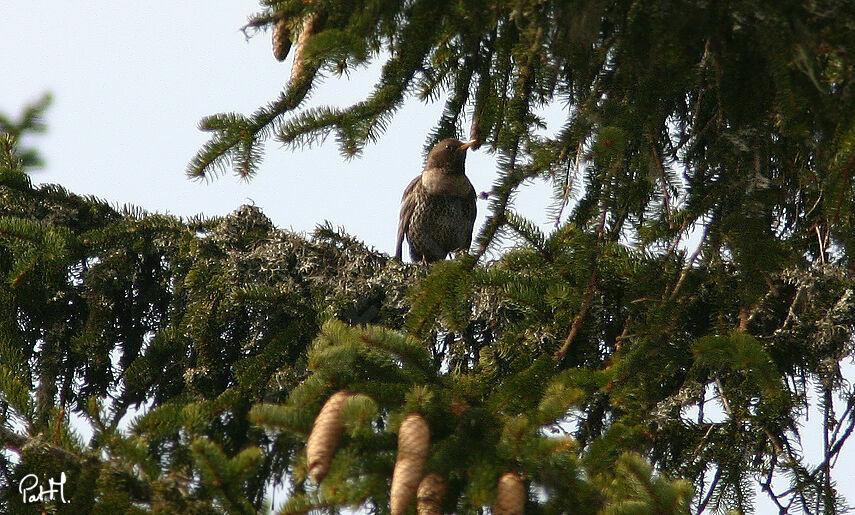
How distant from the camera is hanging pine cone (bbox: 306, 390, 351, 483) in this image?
6.10 feet

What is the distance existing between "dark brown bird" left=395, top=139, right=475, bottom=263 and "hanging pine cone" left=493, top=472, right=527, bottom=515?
12.6 feet

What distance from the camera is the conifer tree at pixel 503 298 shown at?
2.00 metres

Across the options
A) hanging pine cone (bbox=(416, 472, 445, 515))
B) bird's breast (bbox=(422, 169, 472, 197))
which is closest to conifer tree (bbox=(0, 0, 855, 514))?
hanging pine cone (bbox=(416, 472, 445, 515))

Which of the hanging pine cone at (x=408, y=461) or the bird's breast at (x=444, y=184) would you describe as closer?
the hanging pine cone at (x=408, y=461)

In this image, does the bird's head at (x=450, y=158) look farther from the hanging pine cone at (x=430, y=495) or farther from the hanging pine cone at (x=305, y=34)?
the hanging pine cone at (x=430, y=495)

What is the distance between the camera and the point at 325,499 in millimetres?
1865

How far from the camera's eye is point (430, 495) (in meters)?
1.90

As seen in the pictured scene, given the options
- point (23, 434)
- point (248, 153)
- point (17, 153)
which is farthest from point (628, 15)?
point (17, 153)

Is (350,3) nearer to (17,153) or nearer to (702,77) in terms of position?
(702,77)

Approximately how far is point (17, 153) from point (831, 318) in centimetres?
335
